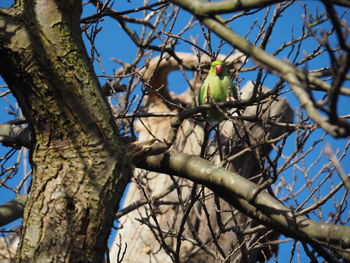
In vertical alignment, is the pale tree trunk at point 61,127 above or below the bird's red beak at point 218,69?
below

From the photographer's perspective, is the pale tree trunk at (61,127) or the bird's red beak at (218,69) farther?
the bird's red beak at (218,69)

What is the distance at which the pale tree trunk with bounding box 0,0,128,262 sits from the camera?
6.31 ft

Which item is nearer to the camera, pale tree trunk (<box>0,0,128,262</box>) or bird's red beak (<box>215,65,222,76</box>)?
pale tree trunk (<box>0,0,128,262</box>)

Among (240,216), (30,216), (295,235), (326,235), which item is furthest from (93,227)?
(240,216)

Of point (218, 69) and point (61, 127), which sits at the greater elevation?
point (218, 69)

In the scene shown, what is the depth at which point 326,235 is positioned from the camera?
6.06 ft

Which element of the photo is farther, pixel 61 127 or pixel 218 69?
pixel 218 69

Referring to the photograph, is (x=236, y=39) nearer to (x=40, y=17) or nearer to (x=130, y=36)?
(x=40, y=17)

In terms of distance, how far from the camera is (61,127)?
2012 millimetres

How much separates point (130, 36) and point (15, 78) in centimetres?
248

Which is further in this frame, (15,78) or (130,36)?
(130,36)

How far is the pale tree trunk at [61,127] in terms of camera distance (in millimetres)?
1923

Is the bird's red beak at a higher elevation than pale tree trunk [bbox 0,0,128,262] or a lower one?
higher

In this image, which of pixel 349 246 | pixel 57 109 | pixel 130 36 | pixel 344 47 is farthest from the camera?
pixel 130 36
